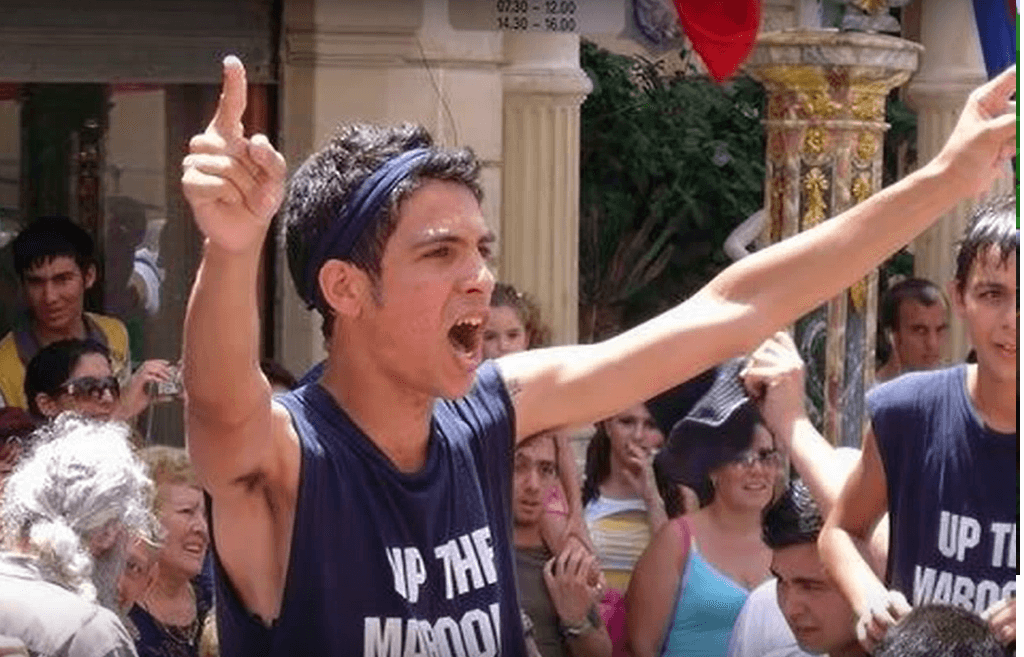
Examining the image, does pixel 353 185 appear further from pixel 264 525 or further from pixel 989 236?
pixel 989 236

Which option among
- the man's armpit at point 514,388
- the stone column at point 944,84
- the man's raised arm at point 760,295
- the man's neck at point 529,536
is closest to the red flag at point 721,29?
the man's neck at point 529,536

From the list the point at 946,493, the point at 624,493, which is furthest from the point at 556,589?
the point at 946,493

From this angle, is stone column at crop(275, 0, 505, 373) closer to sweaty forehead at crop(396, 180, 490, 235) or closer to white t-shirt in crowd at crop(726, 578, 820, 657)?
white t-shirt in crowd at crop(726, 578, 820, 657)

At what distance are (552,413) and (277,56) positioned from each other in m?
5.36

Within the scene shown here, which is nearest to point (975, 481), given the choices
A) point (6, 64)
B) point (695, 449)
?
point (695, 449)

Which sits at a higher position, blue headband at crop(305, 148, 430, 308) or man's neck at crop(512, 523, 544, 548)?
blue headband at crop(305, 148, 430, 308)

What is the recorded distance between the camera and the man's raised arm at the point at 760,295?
3773mm

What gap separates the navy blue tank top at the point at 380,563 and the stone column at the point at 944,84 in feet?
23.1

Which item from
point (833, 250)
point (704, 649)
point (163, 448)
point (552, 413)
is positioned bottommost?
point (704, 649)

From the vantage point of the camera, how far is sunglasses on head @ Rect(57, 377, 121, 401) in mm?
6578

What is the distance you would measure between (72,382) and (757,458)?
162 cm

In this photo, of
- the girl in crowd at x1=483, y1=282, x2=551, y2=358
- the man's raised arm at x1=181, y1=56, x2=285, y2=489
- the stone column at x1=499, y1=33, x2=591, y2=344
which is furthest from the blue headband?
the stone column at x1=499, y1=33, x2=591, y2=344

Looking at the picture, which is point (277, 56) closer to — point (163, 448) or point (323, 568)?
point (163, 448)

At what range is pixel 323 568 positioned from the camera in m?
3.53
